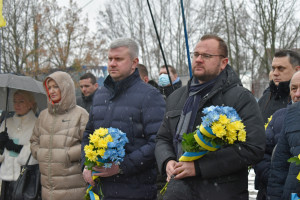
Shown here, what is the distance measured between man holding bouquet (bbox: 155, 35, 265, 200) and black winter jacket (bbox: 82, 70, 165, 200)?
1.35 ft

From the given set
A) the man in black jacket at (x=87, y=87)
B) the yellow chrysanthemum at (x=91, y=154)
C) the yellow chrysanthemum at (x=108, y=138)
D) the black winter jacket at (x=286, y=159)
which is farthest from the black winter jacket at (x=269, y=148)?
the man in black jacket at (x=87, y=87)

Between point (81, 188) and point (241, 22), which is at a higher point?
point (241, 22)

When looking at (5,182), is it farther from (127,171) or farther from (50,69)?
(50,69)

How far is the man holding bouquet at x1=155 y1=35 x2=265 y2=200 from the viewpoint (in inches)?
105

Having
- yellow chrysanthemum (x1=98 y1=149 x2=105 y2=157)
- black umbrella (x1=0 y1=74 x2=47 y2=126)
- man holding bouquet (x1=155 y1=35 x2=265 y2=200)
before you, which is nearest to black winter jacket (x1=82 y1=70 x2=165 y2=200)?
yellow chrysanthemum (x1=98 y1=149 x2=105 y2=157)

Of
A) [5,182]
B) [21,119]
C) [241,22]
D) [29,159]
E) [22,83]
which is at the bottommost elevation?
[5,182]

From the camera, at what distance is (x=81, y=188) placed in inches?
184

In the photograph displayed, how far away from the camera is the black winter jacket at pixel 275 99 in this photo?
442 centimetres

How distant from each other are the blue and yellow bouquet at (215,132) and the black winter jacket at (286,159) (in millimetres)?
626

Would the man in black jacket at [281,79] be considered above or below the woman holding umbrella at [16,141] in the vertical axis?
above

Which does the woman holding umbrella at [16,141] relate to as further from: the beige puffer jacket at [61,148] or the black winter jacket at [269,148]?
the black winter jacket at [269,148]

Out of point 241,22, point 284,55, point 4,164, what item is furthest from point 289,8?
point 4,164

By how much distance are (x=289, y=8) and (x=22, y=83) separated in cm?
1767

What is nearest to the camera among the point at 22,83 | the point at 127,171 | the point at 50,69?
the point at 127,171
